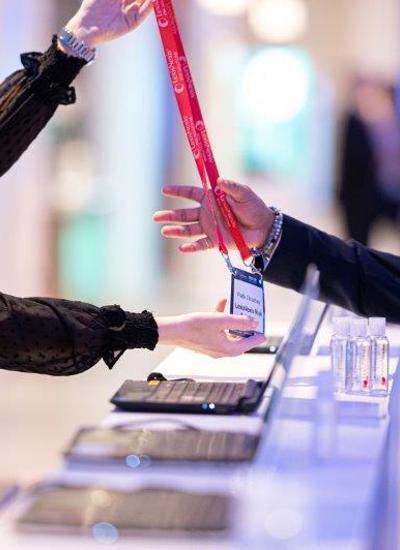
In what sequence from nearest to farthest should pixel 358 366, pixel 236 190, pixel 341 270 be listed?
pixel 358 366 → pixel 236 190 → pixel 341 270

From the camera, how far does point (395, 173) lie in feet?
28.9

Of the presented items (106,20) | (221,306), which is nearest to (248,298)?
(221,306)

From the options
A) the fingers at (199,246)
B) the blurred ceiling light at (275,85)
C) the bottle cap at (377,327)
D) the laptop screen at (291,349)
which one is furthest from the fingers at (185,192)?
the blurred ceiling light at (275,85)

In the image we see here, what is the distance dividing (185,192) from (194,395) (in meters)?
0.72

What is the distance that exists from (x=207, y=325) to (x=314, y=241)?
71 centimetres

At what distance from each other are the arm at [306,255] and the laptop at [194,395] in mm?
514

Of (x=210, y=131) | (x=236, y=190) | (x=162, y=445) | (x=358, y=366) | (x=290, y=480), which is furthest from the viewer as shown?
(x=210, y=131)

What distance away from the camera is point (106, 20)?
2.72 meters

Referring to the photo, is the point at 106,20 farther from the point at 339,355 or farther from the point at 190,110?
the point at 339,355

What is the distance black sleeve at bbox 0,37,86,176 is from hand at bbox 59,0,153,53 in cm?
4

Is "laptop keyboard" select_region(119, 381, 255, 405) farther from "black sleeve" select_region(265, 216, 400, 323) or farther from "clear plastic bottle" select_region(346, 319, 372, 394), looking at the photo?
"black sleeve" select_region(265, 216, 400, 323)

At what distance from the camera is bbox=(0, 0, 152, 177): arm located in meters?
2.70

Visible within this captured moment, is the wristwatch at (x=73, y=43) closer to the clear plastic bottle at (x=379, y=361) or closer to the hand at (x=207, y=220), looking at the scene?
the hand at (x=207, y=220)

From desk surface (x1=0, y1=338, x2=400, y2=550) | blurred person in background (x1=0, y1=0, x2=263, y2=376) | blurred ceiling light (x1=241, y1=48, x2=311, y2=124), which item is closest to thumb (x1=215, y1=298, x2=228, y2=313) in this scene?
blurred person in background (x1=0, y1=0, x2=263, y2=376)
